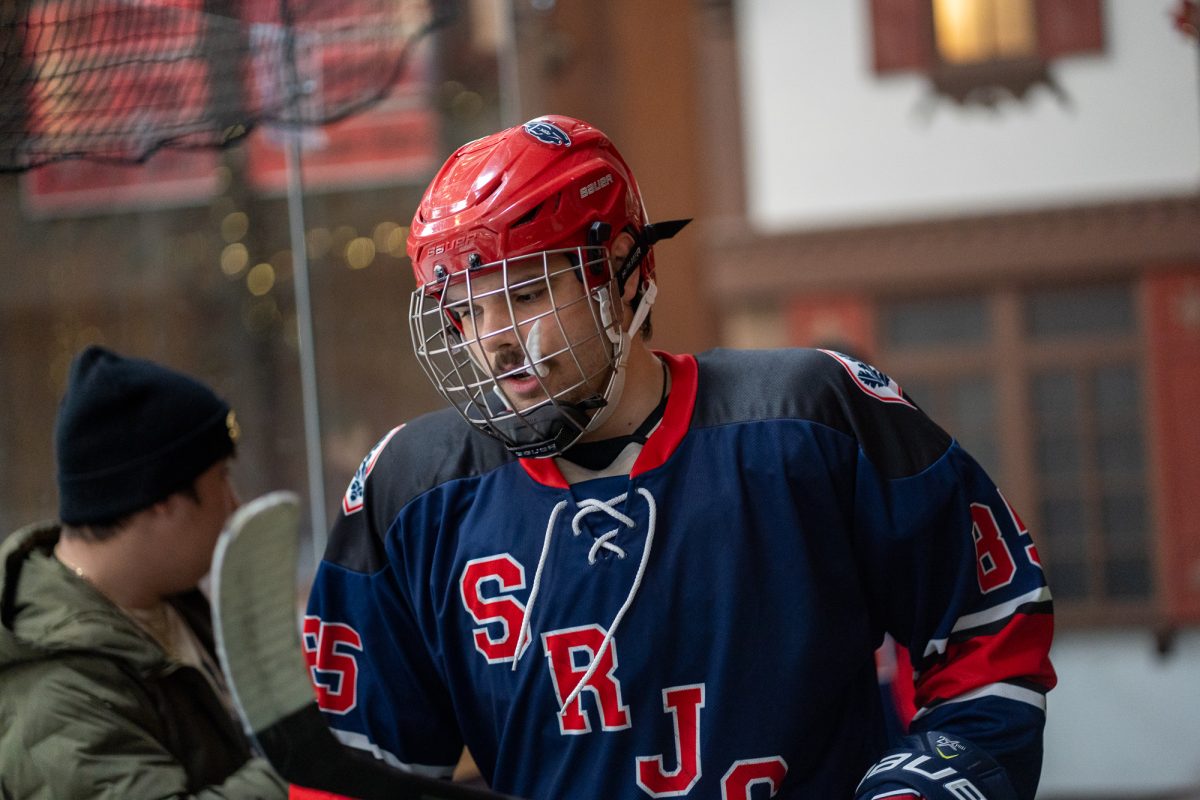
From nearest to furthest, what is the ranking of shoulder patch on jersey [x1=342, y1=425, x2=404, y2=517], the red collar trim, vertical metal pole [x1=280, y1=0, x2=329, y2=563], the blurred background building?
the red collar trim → shoulder patch on jersey [x1=342, y1=425, x2=404, y2=517] → vertical metal pole [x1=280, y1=0, x2=329, y2=563] → the blurred background building

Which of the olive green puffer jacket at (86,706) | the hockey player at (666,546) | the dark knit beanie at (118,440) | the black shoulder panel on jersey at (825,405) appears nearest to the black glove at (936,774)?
the hockey player at (666,546)

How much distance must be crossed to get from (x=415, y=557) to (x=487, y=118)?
3.27 meters

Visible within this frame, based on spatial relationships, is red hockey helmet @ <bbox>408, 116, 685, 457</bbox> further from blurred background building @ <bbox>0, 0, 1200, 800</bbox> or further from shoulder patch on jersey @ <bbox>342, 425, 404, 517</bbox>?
blurred background building @ <bbox>0, 0, 1200, 800</bbox>

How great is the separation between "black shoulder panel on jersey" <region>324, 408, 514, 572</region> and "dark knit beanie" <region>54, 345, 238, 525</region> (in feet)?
1.19

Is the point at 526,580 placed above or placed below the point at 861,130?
below

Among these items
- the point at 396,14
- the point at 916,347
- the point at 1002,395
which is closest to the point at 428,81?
the point at 396,14

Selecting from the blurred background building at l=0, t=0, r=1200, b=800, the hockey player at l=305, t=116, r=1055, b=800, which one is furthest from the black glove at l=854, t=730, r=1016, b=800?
the blurred background building at l=0, t=0, r=1200, b=800

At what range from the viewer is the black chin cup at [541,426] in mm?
1323

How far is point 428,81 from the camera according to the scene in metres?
4.36

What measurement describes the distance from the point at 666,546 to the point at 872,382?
315 mm

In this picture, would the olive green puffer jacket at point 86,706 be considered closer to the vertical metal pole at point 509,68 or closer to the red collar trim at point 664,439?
the red collar trim at point 664,439

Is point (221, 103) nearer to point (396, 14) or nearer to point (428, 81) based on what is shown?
point (396, 14)

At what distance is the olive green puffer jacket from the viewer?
59.7 inches

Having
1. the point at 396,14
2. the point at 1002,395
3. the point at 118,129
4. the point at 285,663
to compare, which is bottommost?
the point at 1002,395
